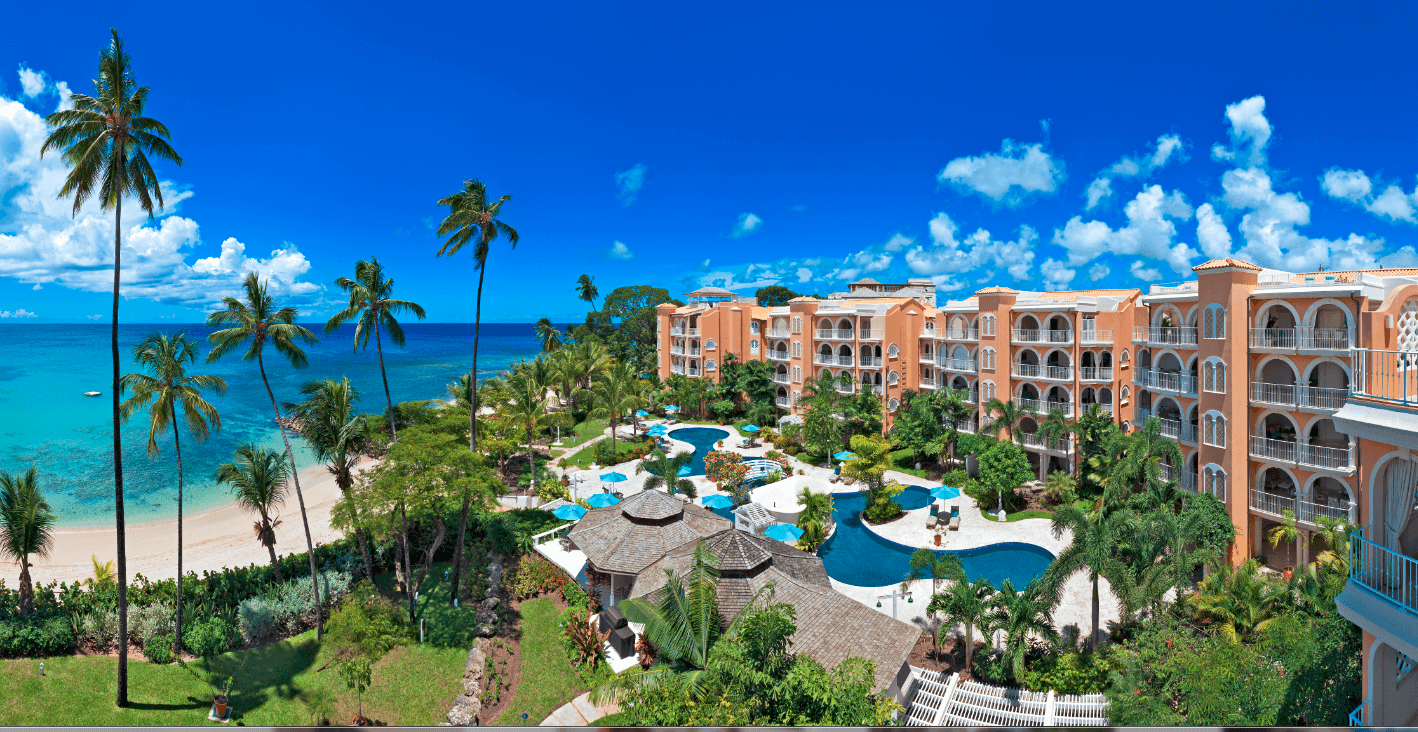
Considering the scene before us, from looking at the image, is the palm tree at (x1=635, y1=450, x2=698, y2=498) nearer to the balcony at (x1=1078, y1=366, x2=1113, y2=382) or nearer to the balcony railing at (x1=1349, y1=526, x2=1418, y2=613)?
the balcony at (x1=1078, y1=366, x2=1113, y2=382)

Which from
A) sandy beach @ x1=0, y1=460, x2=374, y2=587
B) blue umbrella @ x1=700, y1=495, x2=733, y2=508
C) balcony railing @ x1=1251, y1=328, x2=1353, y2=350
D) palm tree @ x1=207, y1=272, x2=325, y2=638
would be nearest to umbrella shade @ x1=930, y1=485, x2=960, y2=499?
blue umbrella @ x1=700, y1=495, x2=733, y2=508

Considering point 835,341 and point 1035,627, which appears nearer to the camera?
point 1035,627

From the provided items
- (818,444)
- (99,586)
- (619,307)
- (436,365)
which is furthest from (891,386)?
(436,365)

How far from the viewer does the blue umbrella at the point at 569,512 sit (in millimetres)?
23484

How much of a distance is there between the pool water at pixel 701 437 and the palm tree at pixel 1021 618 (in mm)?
22178

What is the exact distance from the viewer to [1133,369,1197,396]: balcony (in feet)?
70.3

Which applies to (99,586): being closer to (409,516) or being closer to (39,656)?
(39,656)

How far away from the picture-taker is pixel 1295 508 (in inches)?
Result: 726

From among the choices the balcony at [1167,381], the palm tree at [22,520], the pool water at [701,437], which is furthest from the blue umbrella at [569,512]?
the balcony at [1167,381]

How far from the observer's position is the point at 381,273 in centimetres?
2325

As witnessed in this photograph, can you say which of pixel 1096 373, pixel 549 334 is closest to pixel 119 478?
pixel 1096 373

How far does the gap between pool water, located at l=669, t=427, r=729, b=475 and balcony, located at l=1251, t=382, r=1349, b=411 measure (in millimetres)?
23612

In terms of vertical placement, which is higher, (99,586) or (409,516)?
(409,516)

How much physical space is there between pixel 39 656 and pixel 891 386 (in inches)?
1434
